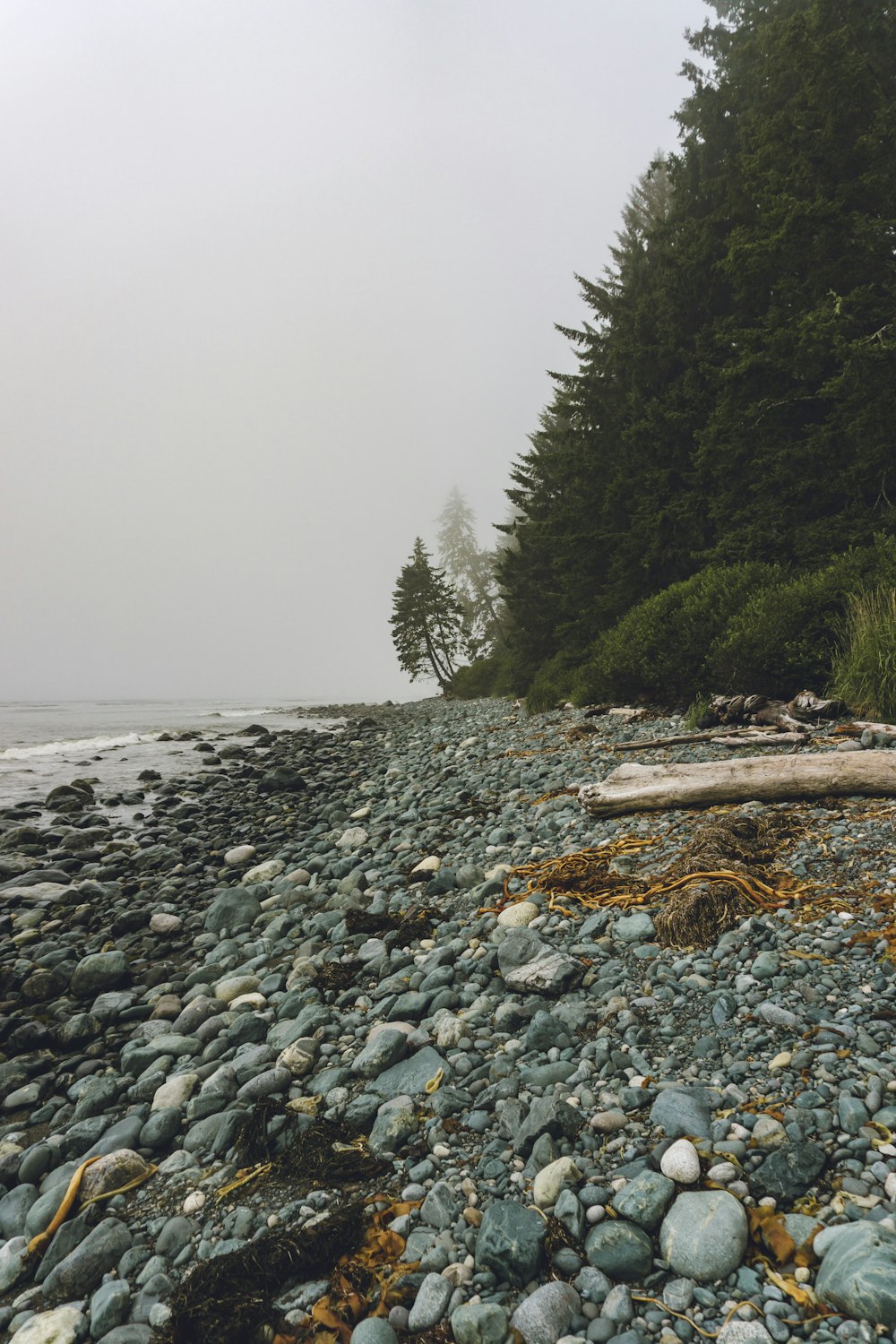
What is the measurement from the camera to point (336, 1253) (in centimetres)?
180

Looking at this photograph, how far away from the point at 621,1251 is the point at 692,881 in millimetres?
1950

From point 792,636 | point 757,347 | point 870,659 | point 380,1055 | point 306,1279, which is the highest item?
point 757,347

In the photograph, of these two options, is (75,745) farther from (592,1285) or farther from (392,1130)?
(592,1285)

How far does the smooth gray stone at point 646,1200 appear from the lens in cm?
160

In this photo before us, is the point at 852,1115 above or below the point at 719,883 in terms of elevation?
below

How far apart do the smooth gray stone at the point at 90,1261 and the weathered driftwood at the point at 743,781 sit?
3.72 m

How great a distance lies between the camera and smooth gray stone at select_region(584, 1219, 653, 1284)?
1.50 m

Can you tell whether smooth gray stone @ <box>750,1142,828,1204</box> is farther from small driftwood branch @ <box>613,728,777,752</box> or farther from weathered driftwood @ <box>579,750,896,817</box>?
small driftwood branch @ <box>613,728,777,752</box>

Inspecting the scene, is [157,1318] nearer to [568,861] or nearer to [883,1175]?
[883,1175]

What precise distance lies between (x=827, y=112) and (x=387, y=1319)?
16.9m

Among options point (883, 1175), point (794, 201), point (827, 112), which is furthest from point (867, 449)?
point (883, 1175)

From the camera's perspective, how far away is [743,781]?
4348mm

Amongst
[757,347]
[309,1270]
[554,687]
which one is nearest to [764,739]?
[309,1270]

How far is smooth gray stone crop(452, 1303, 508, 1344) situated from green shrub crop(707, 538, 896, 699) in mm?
6995
